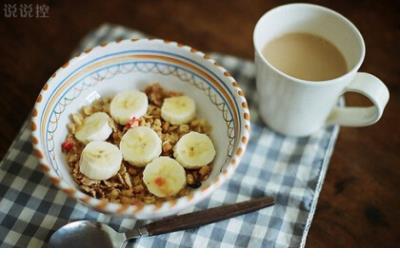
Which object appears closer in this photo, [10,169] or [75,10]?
[10,169]

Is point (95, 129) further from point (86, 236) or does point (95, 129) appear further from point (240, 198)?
point (240, 198)

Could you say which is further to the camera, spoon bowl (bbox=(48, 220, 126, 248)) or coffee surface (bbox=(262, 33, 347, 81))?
coffee surface (bbox=(262, 33, 347, 81))

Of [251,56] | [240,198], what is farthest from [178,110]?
[251,56]

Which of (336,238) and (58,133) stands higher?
(58,133)

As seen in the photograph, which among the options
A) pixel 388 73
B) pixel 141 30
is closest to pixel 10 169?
pixel 141 30

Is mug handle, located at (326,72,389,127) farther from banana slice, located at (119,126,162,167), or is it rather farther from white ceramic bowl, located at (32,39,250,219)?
banana slice, located at (119,126,162,167)

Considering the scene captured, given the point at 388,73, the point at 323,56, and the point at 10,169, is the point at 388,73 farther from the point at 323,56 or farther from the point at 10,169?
the point at 10,169

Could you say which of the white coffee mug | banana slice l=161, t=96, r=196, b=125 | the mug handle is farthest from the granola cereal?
the mug handle
